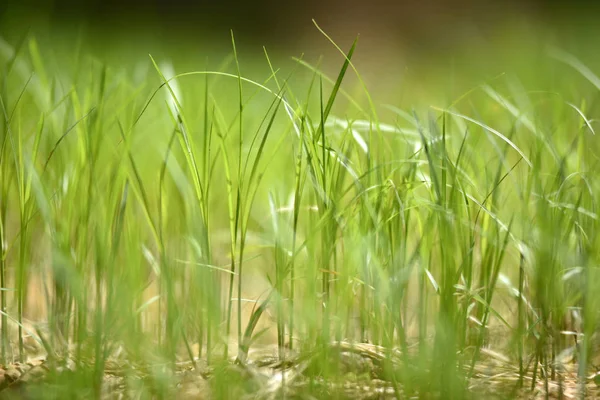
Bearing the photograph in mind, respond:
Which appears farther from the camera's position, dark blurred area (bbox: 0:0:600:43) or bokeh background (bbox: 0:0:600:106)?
dark blurred area (bbox: 0:0:600:43)

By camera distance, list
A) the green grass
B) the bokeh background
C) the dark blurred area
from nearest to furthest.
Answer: the green grass, the bokeh background, the dark blurred area

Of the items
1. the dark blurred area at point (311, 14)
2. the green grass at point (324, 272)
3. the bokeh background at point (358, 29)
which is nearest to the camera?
the green grass at point (324, 272)

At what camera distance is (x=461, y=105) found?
2.63m

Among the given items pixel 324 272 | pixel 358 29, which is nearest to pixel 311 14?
pixel 358 29

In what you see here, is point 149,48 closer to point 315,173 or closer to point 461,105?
point 461,105

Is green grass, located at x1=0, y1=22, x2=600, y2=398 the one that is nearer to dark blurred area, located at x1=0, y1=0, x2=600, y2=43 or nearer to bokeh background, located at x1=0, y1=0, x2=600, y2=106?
bokeh background, located at x1=0, y1=0, x2=600, y2=106

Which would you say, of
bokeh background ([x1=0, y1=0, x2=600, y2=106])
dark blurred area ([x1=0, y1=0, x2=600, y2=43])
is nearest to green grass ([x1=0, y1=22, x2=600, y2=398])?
bokeh background ([x1=0, y1=0, x2=600, y2=106])

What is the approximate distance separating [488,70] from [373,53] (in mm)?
1685

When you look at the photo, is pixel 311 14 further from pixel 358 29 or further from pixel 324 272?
pixel 324 272

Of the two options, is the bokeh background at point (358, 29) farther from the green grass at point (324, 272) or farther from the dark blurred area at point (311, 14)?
the green grass at point (324, 272)

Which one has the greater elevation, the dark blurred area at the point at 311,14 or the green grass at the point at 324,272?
the dark blurred area at the point at 311,14

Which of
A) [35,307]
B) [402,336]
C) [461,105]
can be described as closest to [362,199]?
[402,336]

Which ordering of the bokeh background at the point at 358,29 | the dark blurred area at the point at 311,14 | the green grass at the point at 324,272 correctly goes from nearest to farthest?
the green grass at the point at 324,272, the bokeh background at the point at 358,29, the dark blurred area at the point at 311,14

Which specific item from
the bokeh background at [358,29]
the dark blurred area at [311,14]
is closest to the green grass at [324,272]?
the bokeh background at [358,29]
